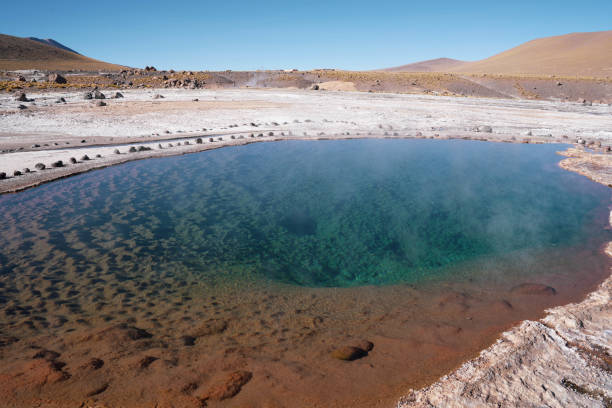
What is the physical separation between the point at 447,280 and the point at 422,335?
1.56m

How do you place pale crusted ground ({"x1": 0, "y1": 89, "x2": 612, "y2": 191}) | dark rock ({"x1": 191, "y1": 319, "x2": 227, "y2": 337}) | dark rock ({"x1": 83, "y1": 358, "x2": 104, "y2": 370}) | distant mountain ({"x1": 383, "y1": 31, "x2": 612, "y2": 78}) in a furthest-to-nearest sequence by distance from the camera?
distant mountain ({"x1": 383, "y1": 31, "x2": 612, "y2": 78}) → pale crusted ground ({"x1": 0, "y1": 89, "x2": 612, "y2": 191}) → dark rock ({"x1": 191, "y1": 319, "x2": 227, "y2": 337}) → dark rock ({"x1": 83, "y1": 358, "x2": 104, "y2": 370})

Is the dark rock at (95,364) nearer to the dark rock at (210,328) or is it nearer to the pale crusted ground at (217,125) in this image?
the dark rock at (210,328)

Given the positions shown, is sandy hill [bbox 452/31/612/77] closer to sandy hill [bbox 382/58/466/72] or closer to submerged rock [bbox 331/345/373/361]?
sandy hill [bbox 382/58/466/72]

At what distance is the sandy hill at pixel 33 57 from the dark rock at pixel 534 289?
80324 millimetres

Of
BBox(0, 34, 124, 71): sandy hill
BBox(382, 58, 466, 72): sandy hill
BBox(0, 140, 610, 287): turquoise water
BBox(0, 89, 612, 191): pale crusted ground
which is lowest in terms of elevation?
BBox(0, 140, 610, 287): turquoise water

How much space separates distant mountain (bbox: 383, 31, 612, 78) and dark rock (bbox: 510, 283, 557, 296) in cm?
6905

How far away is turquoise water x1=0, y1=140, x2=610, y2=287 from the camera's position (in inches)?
229

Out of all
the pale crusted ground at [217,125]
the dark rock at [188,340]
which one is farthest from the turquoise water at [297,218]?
the pale crusted ground at [217,125]

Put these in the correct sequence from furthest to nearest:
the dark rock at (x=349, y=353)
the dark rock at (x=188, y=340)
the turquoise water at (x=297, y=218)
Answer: the turquoise water at (x=297, y=218)
the dark rock at (x=188, y=340)
the dark rock at (x=349, y=353)

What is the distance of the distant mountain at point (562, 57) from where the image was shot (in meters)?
65.7

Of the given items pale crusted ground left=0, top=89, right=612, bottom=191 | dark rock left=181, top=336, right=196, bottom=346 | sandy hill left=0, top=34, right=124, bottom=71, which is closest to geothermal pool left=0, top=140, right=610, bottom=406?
dark rock left=181, top=336, right=196, bottom=346

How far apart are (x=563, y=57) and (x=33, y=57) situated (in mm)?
113547

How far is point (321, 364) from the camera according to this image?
12.0 feet

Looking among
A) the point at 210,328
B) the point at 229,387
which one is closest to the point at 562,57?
the point at 210,328
